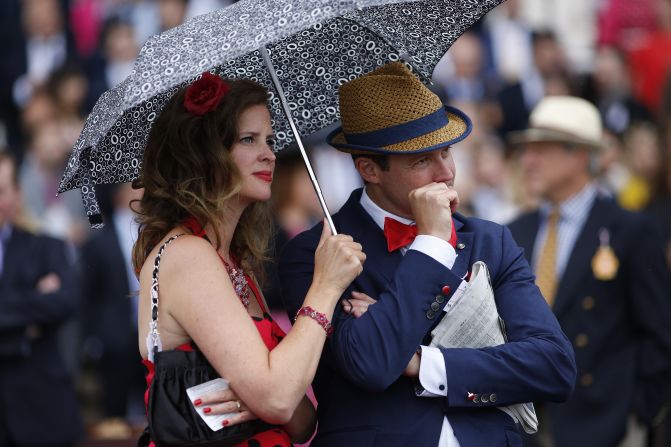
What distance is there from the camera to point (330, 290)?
154 inches

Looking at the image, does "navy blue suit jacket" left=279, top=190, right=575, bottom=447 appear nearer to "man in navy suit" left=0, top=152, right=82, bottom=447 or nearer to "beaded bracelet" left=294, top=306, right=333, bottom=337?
"beaded bracelet" left=294, top=306, right=333, bottom=337

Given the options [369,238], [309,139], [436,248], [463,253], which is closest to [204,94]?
[369,238]

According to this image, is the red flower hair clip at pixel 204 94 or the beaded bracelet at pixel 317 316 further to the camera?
the red flower hair clip at pixel 204 94

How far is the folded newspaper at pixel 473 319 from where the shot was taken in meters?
3.98

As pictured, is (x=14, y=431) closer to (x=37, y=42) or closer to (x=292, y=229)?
(x=292, y=229)

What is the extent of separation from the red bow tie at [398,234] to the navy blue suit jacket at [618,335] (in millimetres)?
2279

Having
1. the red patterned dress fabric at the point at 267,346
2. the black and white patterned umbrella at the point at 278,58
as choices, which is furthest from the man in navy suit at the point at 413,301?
the black and white patterned umbrella at the point at 278,58

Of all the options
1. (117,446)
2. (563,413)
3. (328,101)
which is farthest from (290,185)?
(328,101)

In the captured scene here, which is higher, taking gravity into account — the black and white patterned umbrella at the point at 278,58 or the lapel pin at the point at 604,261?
the black and white patterned umbrella at the point at 278,58

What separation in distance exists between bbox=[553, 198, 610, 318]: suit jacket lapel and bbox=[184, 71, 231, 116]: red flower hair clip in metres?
2.84

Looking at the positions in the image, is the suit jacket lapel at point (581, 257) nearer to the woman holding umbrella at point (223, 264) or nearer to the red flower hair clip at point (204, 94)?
the woman holding umbrella at point (223, 264)

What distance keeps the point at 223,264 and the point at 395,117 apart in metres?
0.78

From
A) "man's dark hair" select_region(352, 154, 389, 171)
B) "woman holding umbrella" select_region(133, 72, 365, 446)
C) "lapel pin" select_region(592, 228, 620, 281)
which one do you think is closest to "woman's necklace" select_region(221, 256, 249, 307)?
"woman holding umbrella" select_region(133, 72, 365, 446)

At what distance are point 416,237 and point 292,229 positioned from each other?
503 cm
